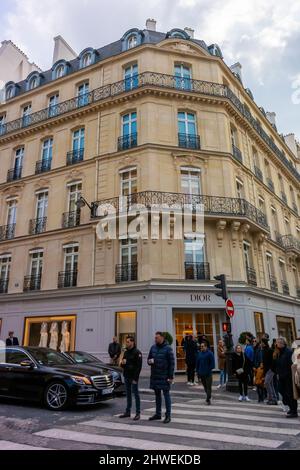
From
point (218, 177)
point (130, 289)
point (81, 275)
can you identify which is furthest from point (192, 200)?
point (81, 275)

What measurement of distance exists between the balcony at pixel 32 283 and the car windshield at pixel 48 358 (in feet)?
33.2

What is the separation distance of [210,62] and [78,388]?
20085 millimetres

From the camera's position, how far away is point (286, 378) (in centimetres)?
737

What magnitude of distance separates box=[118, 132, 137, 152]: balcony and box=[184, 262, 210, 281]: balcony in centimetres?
723

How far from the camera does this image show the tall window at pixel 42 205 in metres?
20.1

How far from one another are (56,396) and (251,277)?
12.9 metres

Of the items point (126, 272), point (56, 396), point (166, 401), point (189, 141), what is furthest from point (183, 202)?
point (166, 401)

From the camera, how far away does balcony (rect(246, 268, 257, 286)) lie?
58.2 feet

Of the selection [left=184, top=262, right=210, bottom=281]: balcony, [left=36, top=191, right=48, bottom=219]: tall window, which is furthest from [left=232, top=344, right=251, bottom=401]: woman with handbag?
[left=36, top=191, right=48, bottom=219]: tall window

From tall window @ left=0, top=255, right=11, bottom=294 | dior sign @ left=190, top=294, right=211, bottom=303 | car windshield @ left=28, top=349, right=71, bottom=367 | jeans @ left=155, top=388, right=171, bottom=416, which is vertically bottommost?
jeans @ left=155, top=388, right=171, bottom=416

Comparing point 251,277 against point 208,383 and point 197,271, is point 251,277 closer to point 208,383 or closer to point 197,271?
point 197,271

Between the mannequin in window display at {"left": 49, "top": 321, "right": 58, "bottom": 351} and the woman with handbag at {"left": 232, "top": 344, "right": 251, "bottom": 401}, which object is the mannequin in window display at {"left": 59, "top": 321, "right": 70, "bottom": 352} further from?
the woman with handbag at {"left": 232, "top": 344, "right": 251, "bottom": 401}

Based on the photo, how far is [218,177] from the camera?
59.7 feet

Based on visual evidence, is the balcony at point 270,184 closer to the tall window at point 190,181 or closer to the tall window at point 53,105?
the tall window at point 190,181
